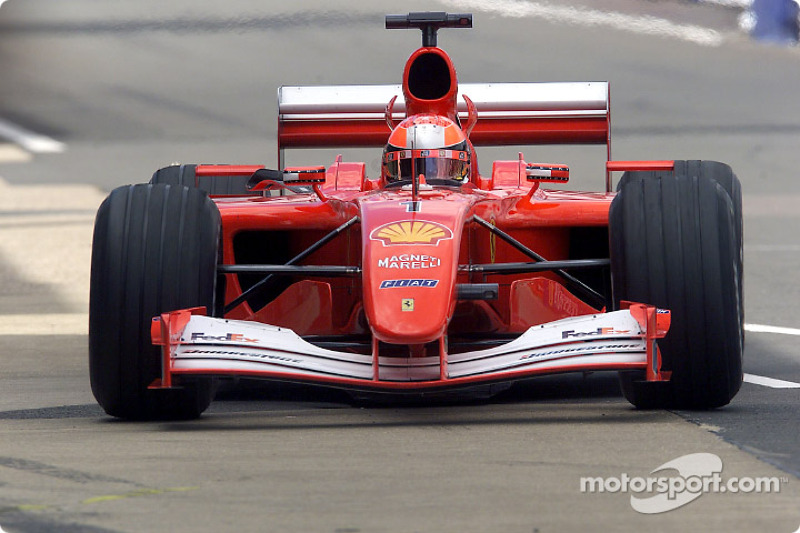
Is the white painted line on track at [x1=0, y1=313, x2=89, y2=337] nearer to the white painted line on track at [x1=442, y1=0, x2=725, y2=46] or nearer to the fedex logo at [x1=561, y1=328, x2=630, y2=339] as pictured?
the fedex logo at [x1=561, y1=328, x2=630, y2=339]

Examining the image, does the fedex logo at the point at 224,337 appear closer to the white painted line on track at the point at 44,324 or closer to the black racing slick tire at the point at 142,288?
the black racing slick tire at the point at 142,288

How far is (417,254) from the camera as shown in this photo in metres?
7.08

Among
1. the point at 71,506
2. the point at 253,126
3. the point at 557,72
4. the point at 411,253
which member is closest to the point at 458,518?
the point at 71,506

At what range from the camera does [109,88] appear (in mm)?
34469

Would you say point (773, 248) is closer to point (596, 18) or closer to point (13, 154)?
point (13, 154)

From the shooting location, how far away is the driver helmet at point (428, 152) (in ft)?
28.7

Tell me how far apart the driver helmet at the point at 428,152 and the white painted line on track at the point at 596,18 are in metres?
17.3

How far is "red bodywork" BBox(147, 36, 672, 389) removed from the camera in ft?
22.4

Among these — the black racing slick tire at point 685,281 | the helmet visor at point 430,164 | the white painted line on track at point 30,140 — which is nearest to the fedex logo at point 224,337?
the black racing slick tire at point 685,281

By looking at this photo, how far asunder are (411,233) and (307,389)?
5.29 ft

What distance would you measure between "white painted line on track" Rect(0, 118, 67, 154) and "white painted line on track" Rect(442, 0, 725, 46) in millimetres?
7804

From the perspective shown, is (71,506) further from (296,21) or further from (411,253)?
(296,21)


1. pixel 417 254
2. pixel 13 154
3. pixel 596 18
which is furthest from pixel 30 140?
pixel 417 254

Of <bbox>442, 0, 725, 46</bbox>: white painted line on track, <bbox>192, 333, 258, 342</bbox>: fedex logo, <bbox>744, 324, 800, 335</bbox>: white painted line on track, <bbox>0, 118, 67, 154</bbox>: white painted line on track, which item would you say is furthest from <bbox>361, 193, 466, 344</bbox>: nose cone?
<bbox>0, 118, 67, 154</bbox>: white painted line on track
